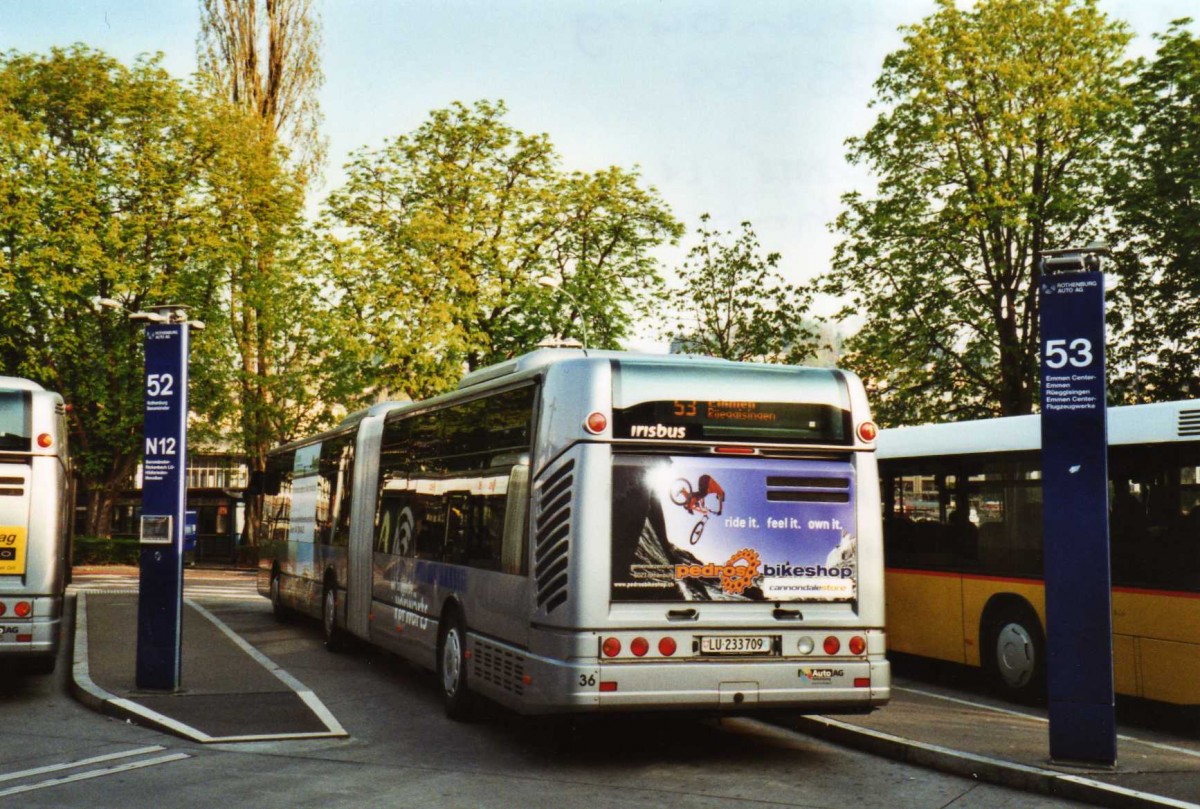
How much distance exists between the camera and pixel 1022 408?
29766mm

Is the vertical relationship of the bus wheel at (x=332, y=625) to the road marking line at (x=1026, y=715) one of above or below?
above

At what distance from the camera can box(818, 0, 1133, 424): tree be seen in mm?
29453

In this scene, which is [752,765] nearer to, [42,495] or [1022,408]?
[42,495]

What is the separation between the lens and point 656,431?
8945 mm

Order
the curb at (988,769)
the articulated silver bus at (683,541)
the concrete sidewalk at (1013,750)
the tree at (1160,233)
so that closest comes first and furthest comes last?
the curb at (988,769) → the concrete sidewalk at (1013,750) → the articulated silver bus at (683,541) → the tree at (1160,233)

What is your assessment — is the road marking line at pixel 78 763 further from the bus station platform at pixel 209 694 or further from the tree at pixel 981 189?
the tree at pixel 981 189

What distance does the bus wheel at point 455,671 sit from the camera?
10.9 meters

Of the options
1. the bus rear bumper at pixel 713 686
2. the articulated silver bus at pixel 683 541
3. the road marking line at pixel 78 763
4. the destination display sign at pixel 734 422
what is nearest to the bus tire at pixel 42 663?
the road marking line at pixel 78 763

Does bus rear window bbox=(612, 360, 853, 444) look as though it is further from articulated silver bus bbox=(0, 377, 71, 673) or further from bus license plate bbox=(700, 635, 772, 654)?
articulated silver bus bbox=(0, 377, 71, 673)

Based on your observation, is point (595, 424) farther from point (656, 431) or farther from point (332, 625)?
point (332, 625)

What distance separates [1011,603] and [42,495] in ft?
30.0

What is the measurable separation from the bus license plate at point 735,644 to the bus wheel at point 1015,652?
14.4 ft

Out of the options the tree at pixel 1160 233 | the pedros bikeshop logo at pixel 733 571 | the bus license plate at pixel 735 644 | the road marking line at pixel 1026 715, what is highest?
the tree at pixel 1160 233

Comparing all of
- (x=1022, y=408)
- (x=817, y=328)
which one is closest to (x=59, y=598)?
(x=1022, y=408)
